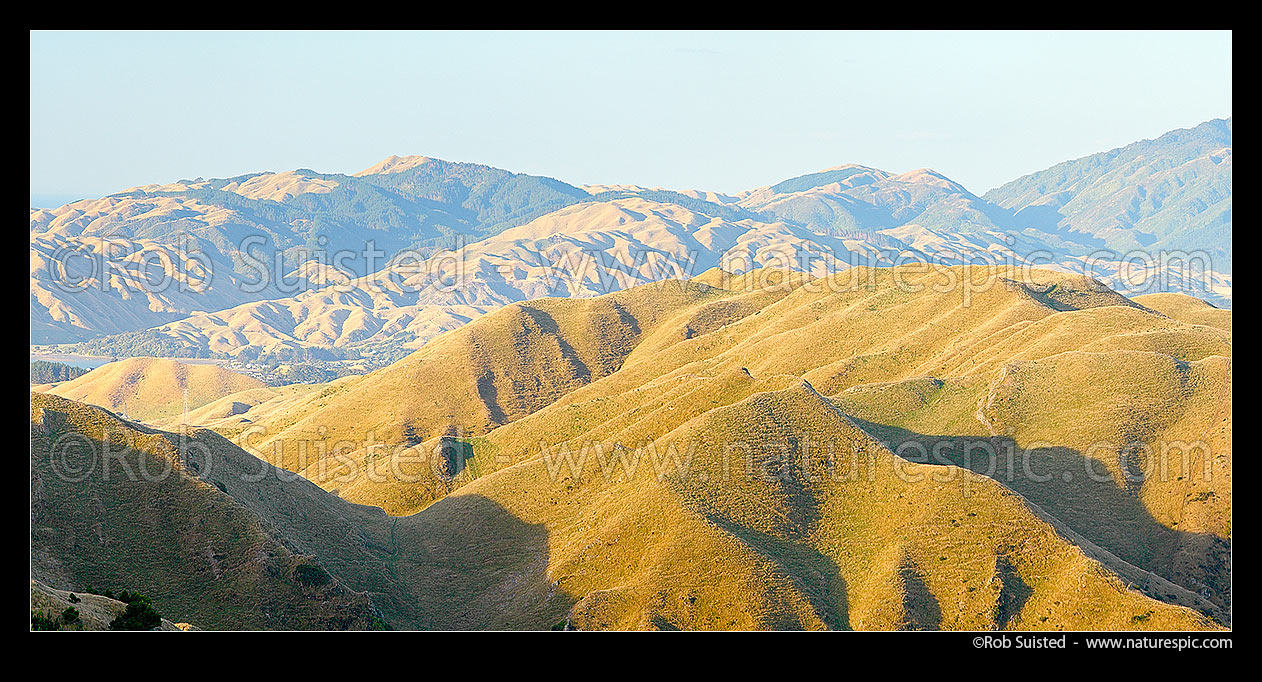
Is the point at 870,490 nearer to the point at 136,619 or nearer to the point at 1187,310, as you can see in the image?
the point at 136,619

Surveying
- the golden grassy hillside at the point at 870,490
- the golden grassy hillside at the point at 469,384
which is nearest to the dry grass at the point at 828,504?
the golden grassy hillside at the point at 870,490

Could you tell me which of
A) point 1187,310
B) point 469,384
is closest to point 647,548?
point 469,384

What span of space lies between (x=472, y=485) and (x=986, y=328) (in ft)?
262

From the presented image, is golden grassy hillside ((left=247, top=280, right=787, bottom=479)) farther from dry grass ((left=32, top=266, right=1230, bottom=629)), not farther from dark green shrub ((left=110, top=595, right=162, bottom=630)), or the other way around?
dark green shrub ((left=110, top=595, right=162, bottom=630))

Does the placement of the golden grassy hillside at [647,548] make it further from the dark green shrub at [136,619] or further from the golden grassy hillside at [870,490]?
the dark green shrub at [136,619]

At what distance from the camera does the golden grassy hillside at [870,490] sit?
68.3m

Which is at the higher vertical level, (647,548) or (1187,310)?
(1187,310)

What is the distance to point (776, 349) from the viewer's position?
153000 millimetres

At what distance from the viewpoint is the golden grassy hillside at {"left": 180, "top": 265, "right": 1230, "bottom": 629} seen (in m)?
68.3

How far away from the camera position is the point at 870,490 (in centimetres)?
7994

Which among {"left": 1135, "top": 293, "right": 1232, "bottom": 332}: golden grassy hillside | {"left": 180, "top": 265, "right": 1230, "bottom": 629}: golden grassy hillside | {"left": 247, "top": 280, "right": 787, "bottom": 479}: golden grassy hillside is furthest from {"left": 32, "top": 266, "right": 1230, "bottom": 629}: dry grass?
{"left": 1135, "top": 293, "right": 1232, "bottom": 332}: golden grassy hillside
